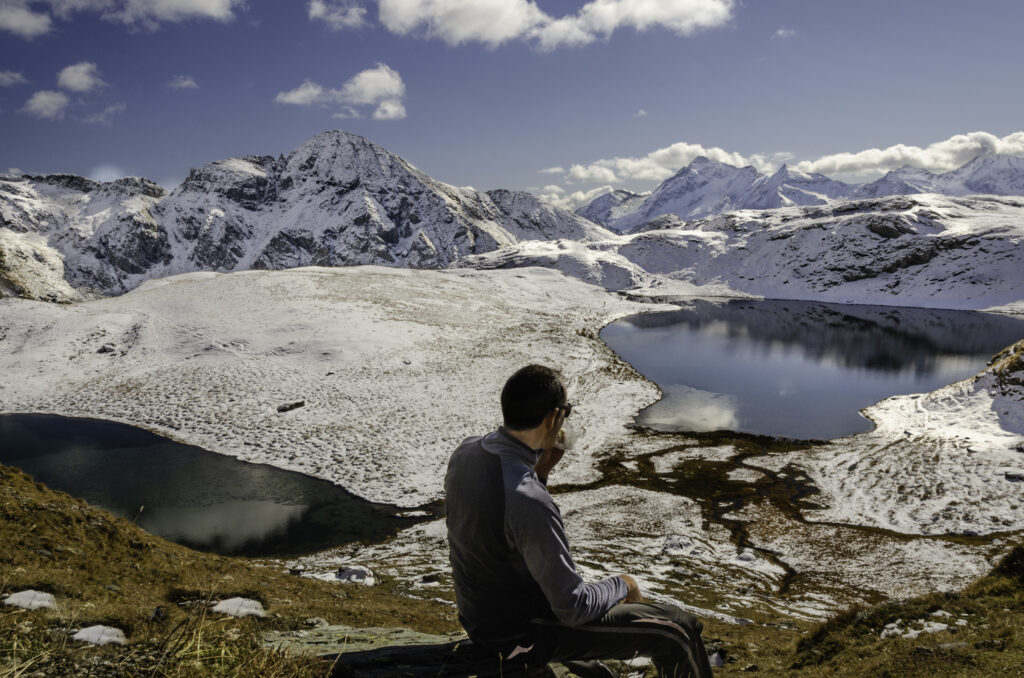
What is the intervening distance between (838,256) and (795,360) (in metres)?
82.2

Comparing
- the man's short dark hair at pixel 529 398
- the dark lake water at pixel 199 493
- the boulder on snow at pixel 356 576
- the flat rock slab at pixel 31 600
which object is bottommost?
the dark lake water at pixel 199 493

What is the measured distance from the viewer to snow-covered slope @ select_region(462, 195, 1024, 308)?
336 feet

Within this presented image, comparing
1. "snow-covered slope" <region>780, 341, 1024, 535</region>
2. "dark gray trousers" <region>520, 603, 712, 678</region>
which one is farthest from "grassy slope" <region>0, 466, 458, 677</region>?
"snow-covered slope" <region>780, 341, 1024, 535</region>

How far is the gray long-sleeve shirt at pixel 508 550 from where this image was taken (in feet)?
12.3

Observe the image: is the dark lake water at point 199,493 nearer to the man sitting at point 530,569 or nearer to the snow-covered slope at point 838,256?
the man sitting at point 530,569

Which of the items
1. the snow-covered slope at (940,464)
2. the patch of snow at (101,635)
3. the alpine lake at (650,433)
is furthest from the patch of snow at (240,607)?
the snow-covered slope at (940,464)

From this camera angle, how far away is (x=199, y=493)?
23469 mm

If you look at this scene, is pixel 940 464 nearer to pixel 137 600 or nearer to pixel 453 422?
pixel 453 422

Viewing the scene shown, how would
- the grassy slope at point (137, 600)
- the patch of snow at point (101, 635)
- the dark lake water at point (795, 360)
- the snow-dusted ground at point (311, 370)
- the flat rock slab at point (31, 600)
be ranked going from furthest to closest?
1. the dark lake water at point (795, 360)
2. the snow-dusted ground at point (311, 370)
3. the flat rock slab at point (31, 600)
4. the patch of snow at point (101, 635)
5. the grassy slope at point (137, 600)

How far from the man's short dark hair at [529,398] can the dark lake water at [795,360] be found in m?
30.6

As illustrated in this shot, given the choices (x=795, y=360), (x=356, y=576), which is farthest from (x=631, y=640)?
(x=795, y=360)

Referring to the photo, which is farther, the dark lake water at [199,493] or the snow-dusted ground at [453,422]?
the dark lake water at [199,493]

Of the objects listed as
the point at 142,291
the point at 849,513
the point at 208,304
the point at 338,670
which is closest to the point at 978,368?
the point at 849,513

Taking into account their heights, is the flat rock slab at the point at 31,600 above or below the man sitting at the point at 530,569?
below
